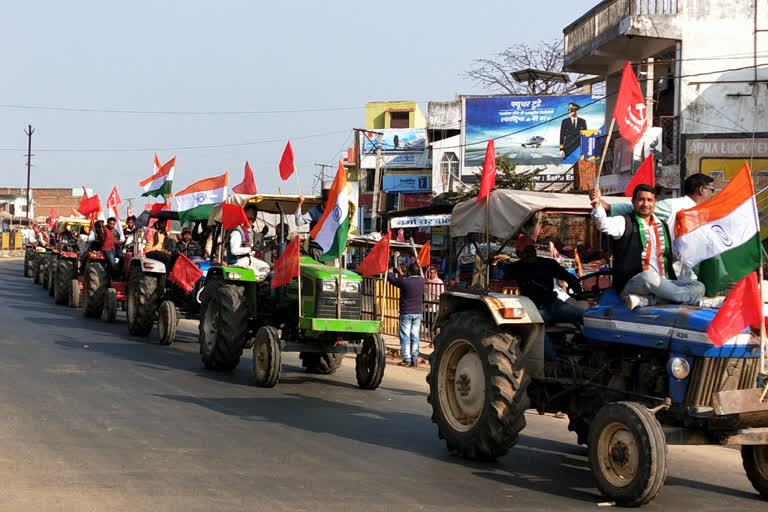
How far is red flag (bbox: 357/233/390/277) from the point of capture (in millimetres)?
14633

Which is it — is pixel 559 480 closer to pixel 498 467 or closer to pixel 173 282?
pixel 498 467

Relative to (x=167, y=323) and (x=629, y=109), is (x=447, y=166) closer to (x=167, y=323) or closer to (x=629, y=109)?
(x=167, y=323)

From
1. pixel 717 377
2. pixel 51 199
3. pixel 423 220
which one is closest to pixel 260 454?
pixel 717 377

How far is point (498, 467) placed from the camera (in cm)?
769

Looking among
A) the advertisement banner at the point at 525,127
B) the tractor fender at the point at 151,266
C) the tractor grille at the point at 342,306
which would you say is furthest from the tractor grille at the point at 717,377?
the advertisement banner at the point at 525,127

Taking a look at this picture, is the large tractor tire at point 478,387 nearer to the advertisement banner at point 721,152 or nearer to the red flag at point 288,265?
the red flag at point 288,265

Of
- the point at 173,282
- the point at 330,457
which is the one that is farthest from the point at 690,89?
the point at 330,457

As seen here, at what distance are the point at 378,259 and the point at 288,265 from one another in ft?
10.3

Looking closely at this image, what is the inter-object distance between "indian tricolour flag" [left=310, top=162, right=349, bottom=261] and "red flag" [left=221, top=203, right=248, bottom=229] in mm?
1586

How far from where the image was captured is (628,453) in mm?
6363

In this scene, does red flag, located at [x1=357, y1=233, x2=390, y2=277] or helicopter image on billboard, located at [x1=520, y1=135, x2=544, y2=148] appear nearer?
red flag, located at [x1=357, y1=233, x2=390, y2=277]

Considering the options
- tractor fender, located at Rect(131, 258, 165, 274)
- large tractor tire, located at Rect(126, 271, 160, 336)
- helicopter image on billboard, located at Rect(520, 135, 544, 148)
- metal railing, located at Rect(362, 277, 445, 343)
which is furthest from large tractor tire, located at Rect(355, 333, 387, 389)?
helicopter image on billboard, located at Rect(520, 135, 544, 148)

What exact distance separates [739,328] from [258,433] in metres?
4.60

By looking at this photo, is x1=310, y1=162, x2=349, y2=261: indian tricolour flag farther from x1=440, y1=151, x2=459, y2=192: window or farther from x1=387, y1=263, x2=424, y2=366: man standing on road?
x1=440, y1=151, x2=459, y2=192: window
